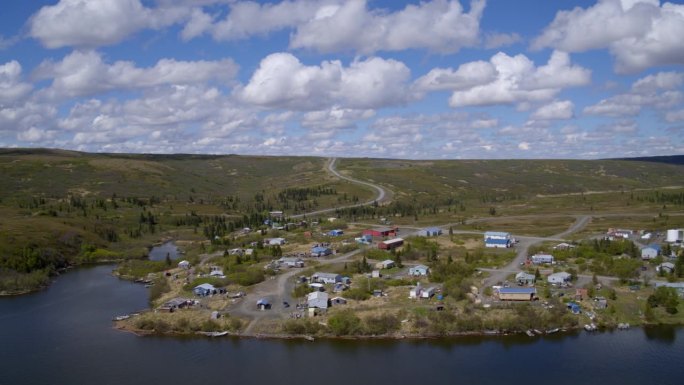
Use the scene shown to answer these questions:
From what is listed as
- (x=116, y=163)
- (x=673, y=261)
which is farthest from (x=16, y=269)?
(x=116, y=163)

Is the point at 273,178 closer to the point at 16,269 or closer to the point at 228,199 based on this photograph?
the point at 228,199

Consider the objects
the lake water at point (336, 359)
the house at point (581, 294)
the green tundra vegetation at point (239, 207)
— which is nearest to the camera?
the lake water at point (336, 359)

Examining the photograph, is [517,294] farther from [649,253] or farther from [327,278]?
[649,253]

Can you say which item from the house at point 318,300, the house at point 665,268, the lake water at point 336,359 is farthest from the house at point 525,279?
the house at point 318,300

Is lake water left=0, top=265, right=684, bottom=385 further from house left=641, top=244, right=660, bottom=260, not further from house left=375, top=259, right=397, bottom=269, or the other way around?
house left=641, top=244, right=660, bottom=260

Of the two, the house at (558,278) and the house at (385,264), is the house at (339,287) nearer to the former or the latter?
the house at (385,264)

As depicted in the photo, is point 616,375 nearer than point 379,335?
Yes

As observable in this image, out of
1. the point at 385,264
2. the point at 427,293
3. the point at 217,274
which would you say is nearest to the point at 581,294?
the point at 427,293
